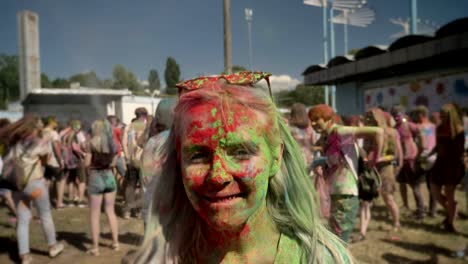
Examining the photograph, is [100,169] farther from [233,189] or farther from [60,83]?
[60,83]

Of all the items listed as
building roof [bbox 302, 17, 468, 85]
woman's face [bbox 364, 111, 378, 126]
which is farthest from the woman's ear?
building roof [bbox 302, 17, 468, 85]

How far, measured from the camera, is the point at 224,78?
1165 mm

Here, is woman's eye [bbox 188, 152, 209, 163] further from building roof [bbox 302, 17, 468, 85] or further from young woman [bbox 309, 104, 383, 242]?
building roof [bbox 302, 17, 468, 85]

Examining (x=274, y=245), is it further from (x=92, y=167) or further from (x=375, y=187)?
(x=92, y=167)

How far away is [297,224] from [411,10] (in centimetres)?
1661

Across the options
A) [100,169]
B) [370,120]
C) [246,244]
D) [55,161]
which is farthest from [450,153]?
[55,161]

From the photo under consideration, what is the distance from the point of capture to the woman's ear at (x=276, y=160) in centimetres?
120

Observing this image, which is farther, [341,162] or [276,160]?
[341,162]

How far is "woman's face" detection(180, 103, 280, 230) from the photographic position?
1.08m

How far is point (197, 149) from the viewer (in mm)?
1104

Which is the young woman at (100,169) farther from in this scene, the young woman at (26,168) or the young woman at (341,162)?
the young woman at (341,162)

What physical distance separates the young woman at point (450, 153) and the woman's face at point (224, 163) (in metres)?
4.92

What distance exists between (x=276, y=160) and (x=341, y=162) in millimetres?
2434

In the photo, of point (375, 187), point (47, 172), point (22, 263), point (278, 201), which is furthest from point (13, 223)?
point (278, 201)
